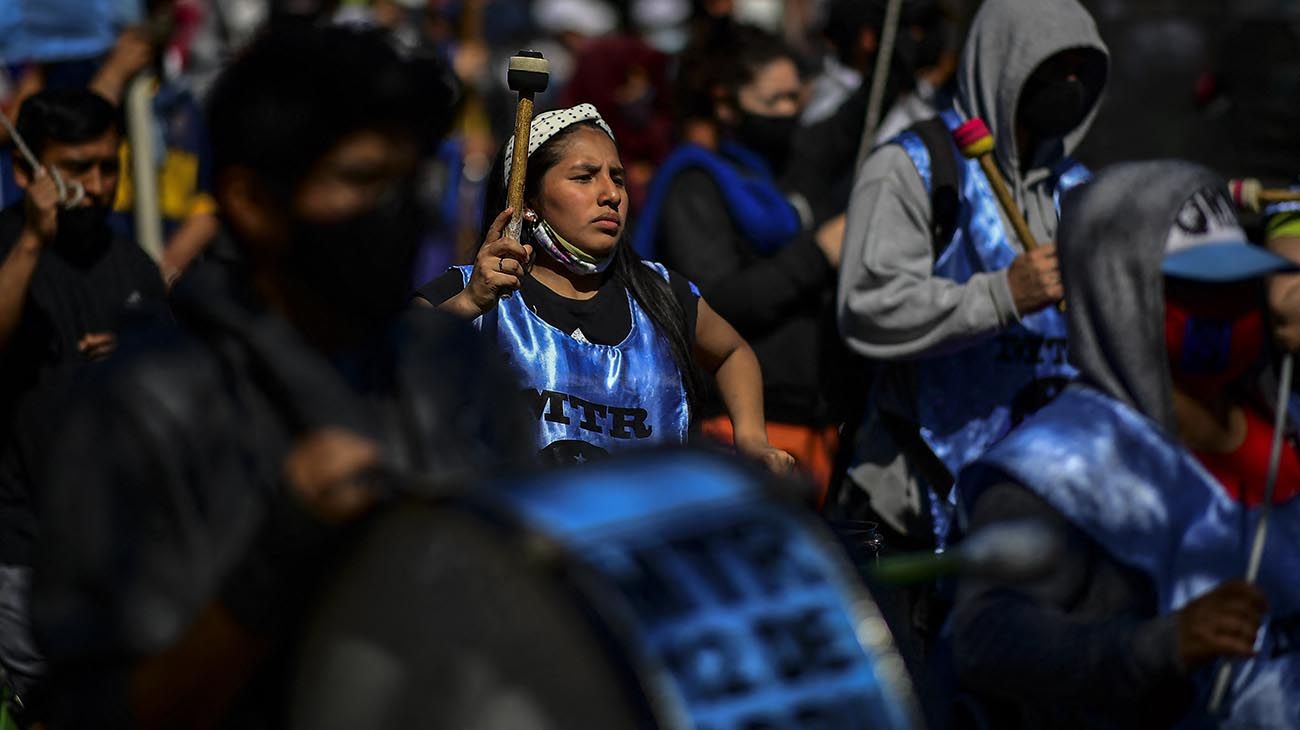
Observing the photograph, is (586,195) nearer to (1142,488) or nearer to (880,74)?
(1142,488)

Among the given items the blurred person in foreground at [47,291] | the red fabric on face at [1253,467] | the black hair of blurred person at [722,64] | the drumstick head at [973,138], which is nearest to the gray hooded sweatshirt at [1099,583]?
the red fabric on face at [1253,467]

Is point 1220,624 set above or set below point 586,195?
below

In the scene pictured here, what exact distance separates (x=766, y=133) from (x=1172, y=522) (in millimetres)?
3779

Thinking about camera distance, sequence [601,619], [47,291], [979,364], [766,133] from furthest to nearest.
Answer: [766,133], [47,291], [979,364], [601,619]

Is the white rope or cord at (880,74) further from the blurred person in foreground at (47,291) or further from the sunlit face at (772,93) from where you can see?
the blurred person in foreground at (47,291)

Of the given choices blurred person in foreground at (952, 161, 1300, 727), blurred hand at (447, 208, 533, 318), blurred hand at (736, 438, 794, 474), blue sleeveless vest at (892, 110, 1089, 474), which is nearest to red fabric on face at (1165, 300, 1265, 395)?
blurred person in foreground at (952, 161, 1300, 727)

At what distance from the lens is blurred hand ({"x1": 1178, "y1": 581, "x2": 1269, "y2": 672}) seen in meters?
2.87

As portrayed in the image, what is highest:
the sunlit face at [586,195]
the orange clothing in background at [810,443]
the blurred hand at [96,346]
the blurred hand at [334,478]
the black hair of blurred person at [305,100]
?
the black hair of blurred person at [305,100]

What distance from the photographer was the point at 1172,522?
3.13 metres

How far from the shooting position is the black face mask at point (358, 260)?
97.2 inches

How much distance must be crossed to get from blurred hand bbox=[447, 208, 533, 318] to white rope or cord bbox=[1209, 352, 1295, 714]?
1541 millimetres

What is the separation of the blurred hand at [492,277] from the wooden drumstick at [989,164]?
136 centimetres

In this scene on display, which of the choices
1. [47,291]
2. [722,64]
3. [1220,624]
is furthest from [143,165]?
[1220,624]

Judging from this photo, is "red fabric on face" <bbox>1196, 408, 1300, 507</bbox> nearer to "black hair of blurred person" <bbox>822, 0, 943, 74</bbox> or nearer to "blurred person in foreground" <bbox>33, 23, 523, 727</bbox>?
"blurred person in foreground" <bbox>33, 23, 523, 727</bbox>
